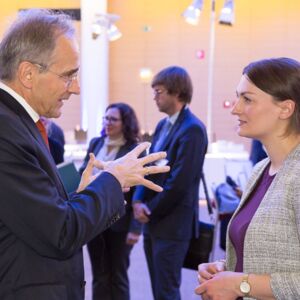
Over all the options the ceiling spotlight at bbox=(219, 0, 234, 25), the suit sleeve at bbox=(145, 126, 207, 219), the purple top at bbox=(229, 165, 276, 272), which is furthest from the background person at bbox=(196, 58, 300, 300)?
the ceiling spotlight at bbox=(219, 0, 234, 25)

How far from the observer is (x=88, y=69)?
6.46m

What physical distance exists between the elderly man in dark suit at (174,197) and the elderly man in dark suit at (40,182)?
4.46ft

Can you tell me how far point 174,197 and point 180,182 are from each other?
0.31ft

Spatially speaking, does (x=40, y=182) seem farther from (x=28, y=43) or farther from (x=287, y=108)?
(x=287, y=108)

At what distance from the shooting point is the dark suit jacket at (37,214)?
1.01 m

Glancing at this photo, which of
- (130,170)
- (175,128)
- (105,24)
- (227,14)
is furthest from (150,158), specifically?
(105,24)

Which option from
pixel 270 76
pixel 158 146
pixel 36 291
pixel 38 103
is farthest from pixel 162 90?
pixel 36 291

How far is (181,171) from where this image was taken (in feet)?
8.54

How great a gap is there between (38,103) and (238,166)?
18.1ft

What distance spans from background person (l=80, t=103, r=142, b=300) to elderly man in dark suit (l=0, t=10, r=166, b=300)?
1654 millimetres

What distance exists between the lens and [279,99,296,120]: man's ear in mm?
1429

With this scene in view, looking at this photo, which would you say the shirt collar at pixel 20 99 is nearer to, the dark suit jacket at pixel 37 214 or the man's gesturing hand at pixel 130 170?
the dark suit jacket at pixel 37 214

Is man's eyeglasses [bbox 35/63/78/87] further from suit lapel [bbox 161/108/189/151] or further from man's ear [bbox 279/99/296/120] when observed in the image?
suit lapel [bbox 161/108/189/151]

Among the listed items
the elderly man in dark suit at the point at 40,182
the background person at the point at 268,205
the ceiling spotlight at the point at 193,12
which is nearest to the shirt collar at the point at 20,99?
the elderly man in dark suit at the point at 40,182
